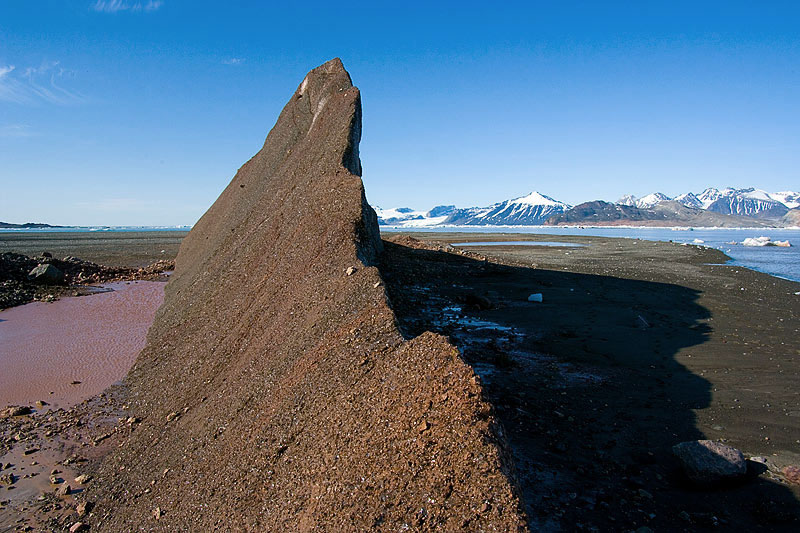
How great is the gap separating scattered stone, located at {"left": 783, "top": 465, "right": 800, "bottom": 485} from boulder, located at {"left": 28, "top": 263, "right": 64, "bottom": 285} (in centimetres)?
2705

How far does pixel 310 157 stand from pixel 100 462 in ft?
27.8

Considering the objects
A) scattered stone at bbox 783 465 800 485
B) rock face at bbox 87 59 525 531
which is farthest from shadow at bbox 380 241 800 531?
rock face at bbox 87 59 525 531

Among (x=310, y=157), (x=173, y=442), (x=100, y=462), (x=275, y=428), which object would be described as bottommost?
(x=100, y=462)

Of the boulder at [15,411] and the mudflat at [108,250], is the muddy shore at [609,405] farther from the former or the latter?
the mudflat at [108,250]

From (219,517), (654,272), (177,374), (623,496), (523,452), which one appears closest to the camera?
(219,517)

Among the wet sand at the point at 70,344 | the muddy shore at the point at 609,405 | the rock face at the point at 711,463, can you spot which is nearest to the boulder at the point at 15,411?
the muddy shore at the point at 609,405

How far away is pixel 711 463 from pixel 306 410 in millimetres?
4430

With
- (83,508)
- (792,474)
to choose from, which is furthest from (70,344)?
(792,474)

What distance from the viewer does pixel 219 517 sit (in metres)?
4.29

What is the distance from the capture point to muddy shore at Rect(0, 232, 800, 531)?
187 inches

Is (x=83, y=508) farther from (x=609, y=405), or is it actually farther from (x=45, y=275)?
(x=45, y=275)

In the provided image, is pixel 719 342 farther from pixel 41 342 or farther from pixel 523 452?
pixel 41 342

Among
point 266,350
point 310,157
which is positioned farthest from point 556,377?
point 310,157

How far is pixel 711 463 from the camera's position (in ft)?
16.3
